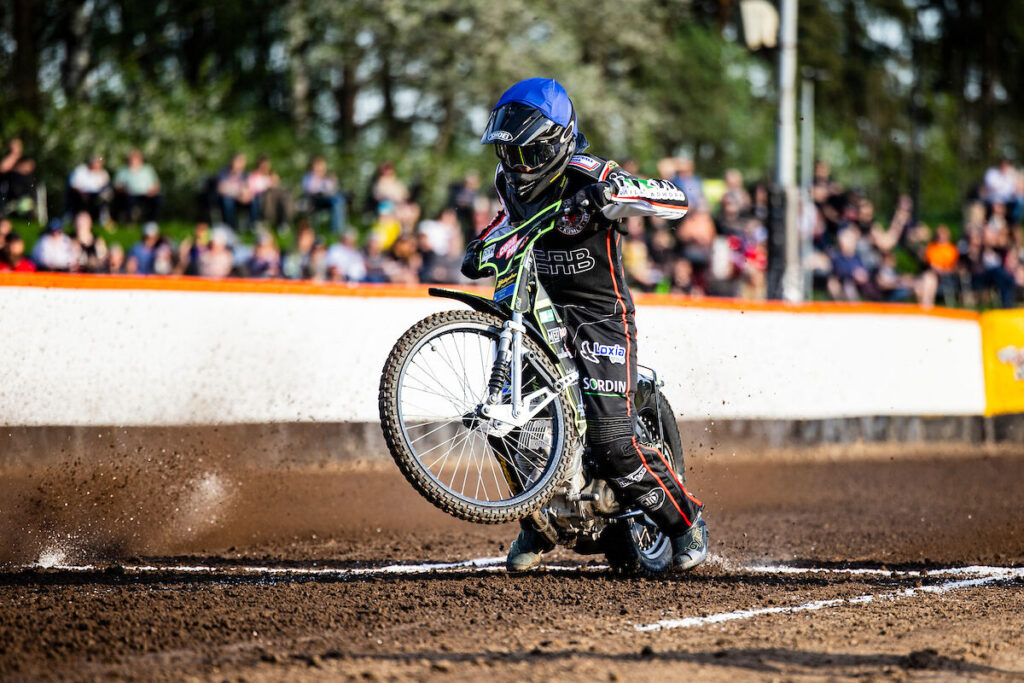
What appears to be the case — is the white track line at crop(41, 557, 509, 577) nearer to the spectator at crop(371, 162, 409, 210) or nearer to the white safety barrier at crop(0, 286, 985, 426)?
the white safety barrier at crop(0, 286, 985, 426)

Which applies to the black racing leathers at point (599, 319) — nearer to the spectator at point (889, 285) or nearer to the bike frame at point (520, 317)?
A: the bike frame at point (520, 317)

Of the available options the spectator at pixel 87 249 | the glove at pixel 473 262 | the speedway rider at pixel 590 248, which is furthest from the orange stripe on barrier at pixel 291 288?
the spectator at pixel 87 249

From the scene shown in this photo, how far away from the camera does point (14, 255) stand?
11031mm

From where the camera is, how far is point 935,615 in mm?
5172

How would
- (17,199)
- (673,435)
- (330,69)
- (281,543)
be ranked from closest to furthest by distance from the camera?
(673,435)
(281,543)
(17,199)
(330,69)

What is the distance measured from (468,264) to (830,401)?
5.77 meters

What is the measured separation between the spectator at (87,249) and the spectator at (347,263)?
2.79m

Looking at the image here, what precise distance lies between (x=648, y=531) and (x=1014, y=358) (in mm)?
6334

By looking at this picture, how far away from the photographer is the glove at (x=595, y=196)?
17.3 feet

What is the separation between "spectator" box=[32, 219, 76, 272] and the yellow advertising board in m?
9.03

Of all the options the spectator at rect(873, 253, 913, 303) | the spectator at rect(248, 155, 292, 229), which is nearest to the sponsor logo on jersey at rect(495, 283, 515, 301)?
the spectator at rect(248, 155, 292, 229)

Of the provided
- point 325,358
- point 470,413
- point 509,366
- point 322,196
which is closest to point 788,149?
point 322,196

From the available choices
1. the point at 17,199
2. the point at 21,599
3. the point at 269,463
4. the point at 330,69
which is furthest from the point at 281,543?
the point at 330,69

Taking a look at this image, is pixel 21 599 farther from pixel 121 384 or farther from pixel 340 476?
pixel 340 476
